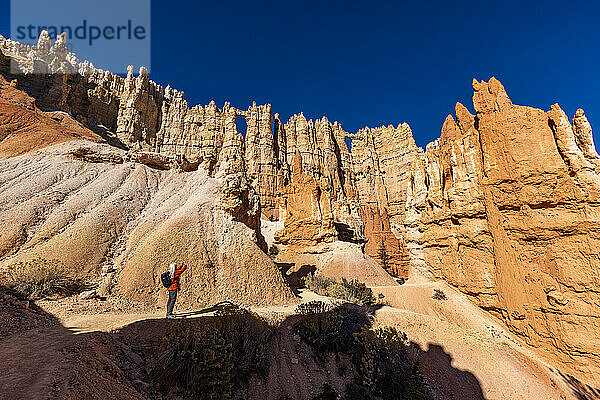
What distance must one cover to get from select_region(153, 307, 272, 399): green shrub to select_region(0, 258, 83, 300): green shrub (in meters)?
4.44

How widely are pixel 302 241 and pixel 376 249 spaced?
10.8m

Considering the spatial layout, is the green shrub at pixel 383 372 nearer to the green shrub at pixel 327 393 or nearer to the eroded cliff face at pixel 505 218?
the green shrub at pixel 327 393

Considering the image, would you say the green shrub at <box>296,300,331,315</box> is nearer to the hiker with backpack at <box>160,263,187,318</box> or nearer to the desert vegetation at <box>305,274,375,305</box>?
the hiker with backpack at <box>160,263,187,318</box>

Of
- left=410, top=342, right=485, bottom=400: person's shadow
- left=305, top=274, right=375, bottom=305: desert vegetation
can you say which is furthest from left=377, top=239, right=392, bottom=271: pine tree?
left=410, top=342, right=485, bottom=400: person's shadow

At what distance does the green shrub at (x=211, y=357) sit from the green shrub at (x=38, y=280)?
14.6 feet

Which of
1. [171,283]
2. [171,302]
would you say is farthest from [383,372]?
[171,283]

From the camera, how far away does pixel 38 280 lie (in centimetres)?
817

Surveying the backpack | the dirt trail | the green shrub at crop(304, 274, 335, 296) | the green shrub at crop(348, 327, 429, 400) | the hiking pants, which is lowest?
the dirt trail

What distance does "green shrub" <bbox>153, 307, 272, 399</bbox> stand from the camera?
5.73 m

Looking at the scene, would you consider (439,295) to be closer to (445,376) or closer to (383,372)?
(445,376)


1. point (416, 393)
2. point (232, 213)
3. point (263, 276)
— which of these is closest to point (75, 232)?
point (232, 213)

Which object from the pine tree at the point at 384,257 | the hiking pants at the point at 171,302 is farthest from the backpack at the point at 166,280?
the pine tree at the point at 384,257

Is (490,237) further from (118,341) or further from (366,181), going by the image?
(366,181)

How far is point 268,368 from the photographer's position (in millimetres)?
7523
